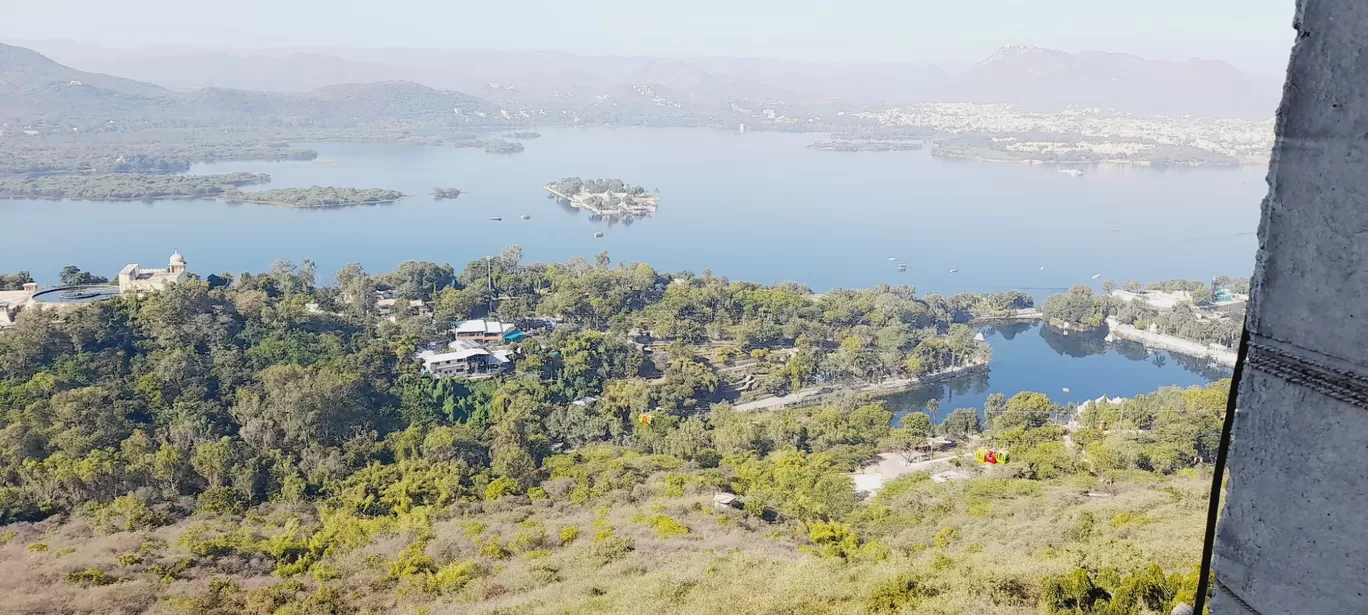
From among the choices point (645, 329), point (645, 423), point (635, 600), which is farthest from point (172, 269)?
point (635, 600)

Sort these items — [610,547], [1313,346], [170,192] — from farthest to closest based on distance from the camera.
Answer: [170,192] → [610,547] → [1313,346]

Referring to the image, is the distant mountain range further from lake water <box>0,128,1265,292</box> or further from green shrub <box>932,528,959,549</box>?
green shrub <box>932,528,959,549</box>

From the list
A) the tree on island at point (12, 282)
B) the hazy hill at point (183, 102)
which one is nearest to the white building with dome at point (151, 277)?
the tree on island at point (12, 282)

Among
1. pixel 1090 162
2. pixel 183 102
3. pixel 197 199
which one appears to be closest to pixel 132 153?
pixel 197 199

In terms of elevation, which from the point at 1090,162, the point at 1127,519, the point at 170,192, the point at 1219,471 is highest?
the point at 1219,471

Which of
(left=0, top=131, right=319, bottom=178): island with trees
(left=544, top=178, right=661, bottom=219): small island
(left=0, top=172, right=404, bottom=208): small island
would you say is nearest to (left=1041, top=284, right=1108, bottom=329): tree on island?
(left=544, top=178, right=661, bottom=219): small island

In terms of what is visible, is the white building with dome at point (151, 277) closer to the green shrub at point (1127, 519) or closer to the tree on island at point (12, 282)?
the tree on island at point (12, 282)

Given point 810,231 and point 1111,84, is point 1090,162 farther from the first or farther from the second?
point 1111,84

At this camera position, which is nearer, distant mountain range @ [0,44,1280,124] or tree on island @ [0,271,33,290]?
tree on island @ [0,271,33,290]
